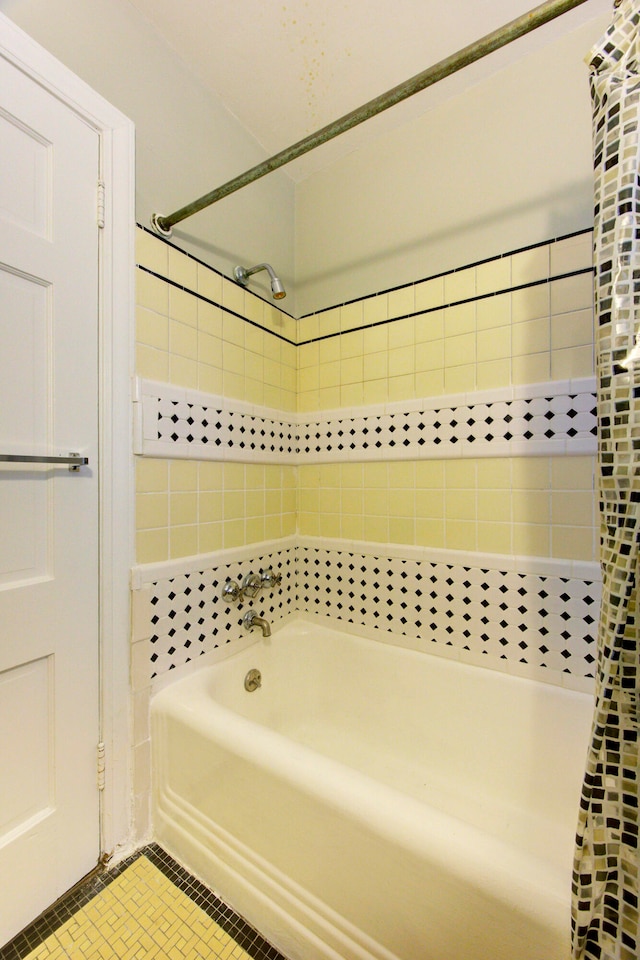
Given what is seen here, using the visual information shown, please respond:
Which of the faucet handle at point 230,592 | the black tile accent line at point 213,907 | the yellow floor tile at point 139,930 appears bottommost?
the black tile accent line at point 213,907

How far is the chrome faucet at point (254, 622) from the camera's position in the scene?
1.40m

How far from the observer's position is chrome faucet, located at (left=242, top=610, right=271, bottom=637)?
140cm

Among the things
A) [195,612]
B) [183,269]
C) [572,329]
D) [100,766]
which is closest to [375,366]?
[572,329]

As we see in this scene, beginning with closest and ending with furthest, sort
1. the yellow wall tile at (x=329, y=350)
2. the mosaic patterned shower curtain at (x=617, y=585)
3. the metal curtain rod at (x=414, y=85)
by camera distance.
Answer: the mosaic patterned shower curtain at (x=617, y=585) < the metal curtain rod at (x=414, y=85) < the yellow wall tile at (x=329, y=350)

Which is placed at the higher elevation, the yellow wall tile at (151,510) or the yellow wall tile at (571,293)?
the yellow wall tile at (571,293)

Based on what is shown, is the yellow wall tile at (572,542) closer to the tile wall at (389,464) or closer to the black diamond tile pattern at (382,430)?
the tile wall at (389,464)

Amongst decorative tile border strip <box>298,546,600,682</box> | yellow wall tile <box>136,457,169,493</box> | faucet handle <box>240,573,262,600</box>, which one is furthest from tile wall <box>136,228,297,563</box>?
decorative tile border strip <box>298,546,600,682</box>

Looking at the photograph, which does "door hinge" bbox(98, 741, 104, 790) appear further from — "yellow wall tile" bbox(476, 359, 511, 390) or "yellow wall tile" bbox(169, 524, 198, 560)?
"yellow wall tile" bbox(476, 359, 511, 390)

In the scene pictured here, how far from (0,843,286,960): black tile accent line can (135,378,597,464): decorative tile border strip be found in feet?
3.64

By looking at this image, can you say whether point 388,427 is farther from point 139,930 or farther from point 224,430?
point 139,930

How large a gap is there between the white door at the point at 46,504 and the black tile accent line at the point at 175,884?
0.09ft

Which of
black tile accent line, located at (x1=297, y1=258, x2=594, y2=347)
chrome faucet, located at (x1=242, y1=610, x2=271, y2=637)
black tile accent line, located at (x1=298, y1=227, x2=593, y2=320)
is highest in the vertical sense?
black tile accent line, located at (x1=298, y1=227, x2=593, y2=320)

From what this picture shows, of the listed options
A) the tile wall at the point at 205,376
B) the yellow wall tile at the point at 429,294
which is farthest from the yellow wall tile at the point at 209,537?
the yellow wall tile at the point at 429,294

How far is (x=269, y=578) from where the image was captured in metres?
1.44
